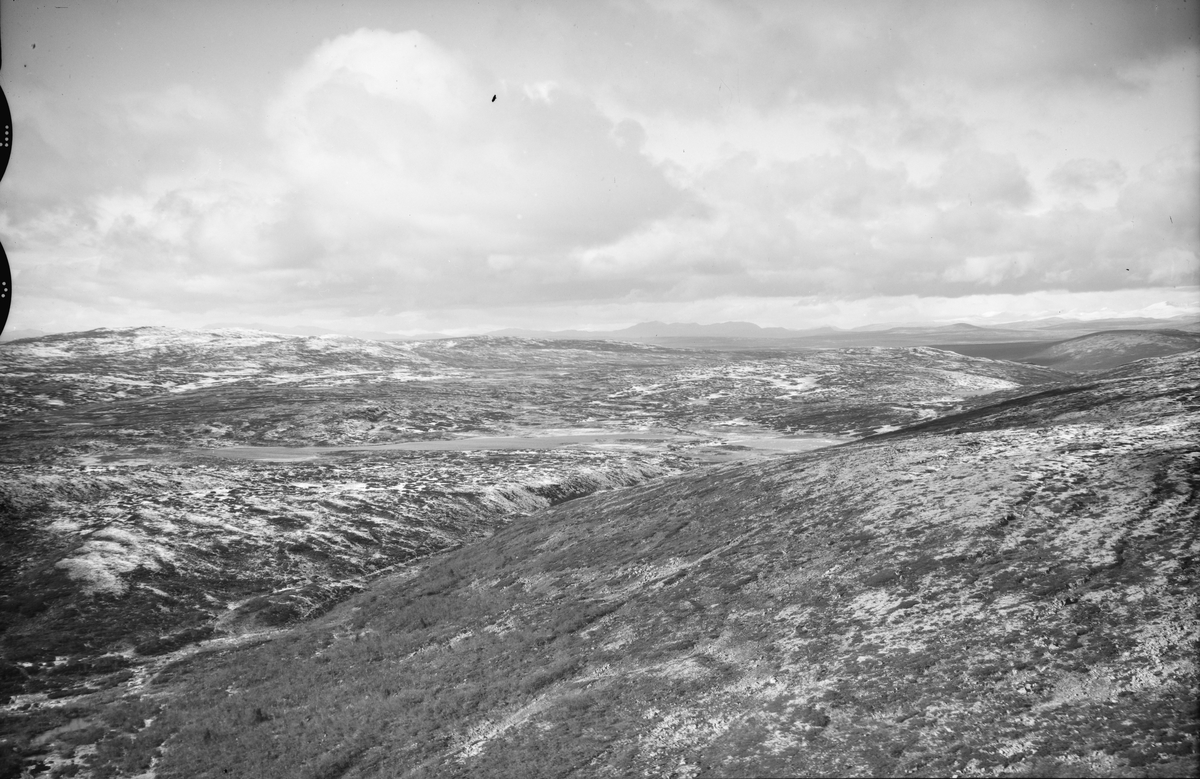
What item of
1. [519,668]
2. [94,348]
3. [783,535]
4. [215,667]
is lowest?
[215,667]

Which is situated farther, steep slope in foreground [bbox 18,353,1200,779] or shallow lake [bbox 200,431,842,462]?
shallow lake [bbox 200,431,842,462]

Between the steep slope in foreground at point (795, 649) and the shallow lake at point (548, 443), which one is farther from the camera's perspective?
the shallow lake at point (548, 443)

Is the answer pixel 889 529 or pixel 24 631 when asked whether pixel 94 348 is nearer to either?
Answer: pixel 24 631

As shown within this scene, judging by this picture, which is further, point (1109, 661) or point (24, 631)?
point (24, 631)

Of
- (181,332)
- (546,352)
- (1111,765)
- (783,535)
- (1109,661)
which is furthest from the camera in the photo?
(546,352)

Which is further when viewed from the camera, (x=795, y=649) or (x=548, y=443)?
(x=548, y=443)

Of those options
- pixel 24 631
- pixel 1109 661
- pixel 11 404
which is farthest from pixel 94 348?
pixel 1109 661

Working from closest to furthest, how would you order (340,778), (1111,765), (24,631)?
1. (1111,765)
2. (340,778)
3. (24,631)

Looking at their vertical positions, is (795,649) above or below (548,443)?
above
